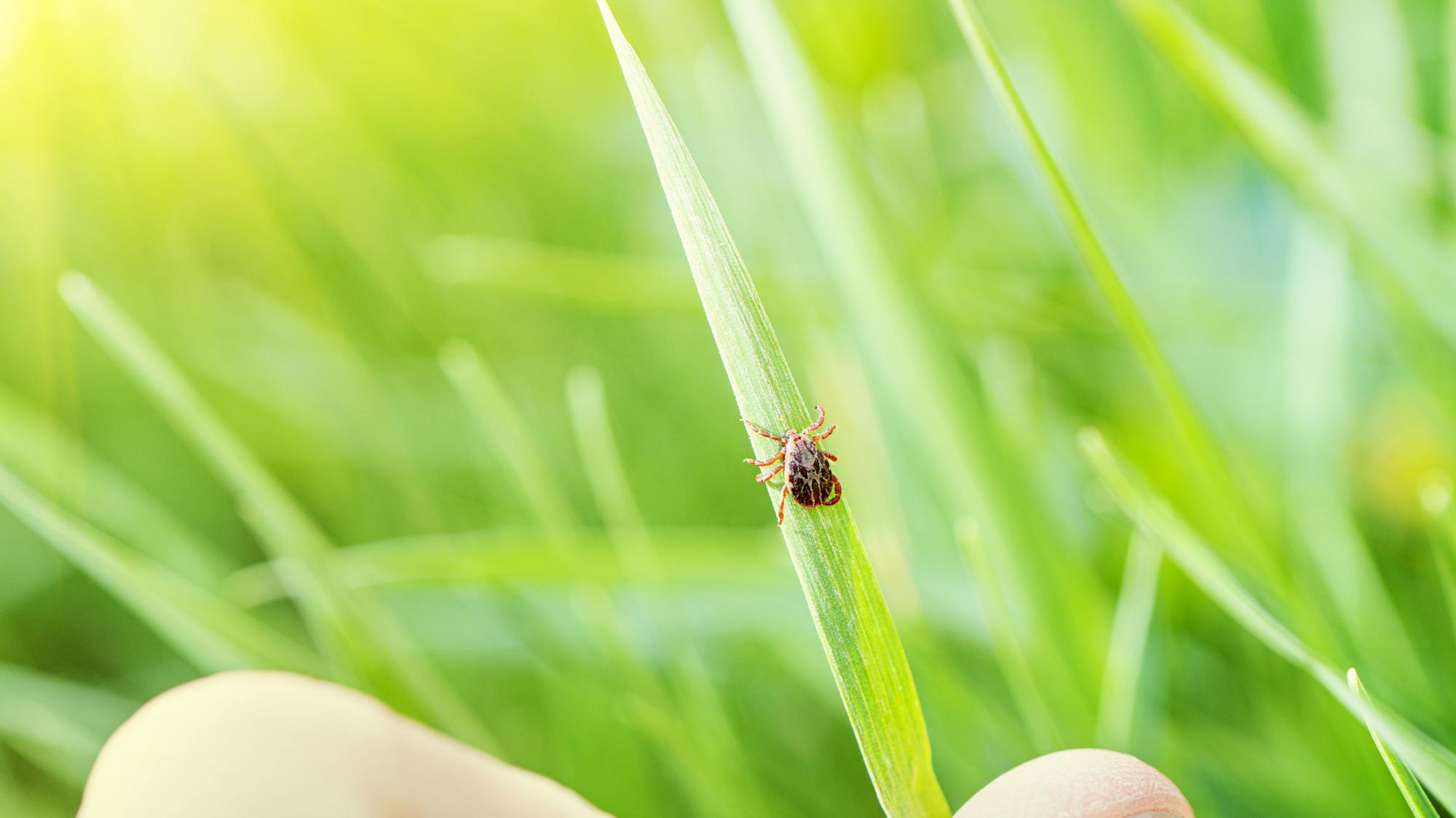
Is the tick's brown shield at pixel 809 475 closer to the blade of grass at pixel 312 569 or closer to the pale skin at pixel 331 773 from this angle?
the pale skin at pixel 331 773

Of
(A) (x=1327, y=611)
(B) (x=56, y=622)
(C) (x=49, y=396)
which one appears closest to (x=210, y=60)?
(C) (x=49, y=396)

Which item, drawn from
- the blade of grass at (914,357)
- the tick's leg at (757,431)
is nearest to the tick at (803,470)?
the tick's leg at (757,431)

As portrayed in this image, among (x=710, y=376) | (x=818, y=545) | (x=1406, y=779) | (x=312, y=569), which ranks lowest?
(x=1406, y=779)

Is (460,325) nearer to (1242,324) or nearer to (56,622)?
(56,622)

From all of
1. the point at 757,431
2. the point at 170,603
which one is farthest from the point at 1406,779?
the point at 170,603

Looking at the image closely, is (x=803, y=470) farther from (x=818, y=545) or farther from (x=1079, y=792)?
(x=1079, y=792)

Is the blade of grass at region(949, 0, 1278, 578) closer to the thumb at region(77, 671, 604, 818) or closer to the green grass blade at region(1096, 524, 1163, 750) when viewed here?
the green grass blade at region(1096, 524, 1163, 750)

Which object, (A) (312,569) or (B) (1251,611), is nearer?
(B) (1251,611)
